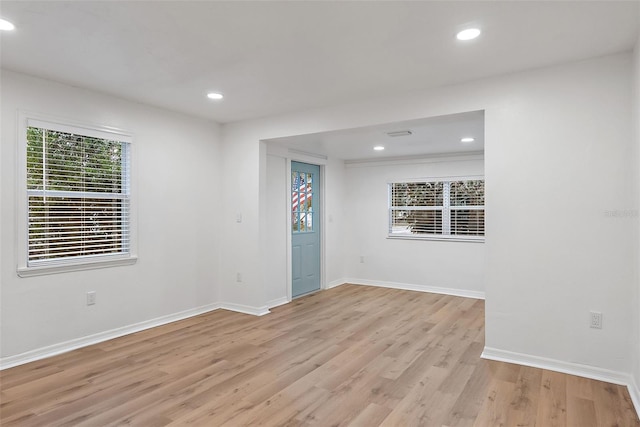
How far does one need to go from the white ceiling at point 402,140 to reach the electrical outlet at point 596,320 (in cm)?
183

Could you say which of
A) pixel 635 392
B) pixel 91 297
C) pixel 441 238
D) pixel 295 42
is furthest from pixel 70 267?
pixel 441 238

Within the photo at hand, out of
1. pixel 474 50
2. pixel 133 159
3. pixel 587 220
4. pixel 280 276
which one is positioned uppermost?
pixel 474 50

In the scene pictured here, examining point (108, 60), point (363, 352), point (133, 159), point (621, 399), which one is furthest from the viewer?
point (133, 159)

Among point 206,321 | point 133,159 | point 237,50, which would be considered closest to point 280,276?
point 206,321

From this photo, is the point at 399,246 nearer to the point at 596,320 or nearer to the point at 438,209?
the point at 438,209

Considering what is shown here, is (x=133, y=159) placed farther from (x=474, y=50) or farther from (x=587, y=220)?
(x=587, y=220)

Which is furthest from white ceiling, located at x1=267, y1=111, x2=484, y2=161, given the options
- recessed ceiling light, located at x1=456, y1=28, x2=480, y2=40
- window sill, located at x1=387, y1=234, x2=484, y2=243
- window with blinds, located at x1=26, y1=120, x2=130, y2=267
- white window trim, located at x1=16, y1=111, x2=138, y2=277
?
window with blinds, located at x1=26, y1=120, x2=130, y2=267

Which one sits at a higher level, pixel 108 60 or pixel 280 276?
pixel 108 60

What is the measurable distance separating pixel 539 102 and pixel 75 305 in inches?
174

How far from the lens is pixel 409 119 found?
146 inches

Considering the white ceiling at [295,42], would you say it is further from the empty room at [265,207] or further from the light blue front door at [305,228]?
the light blue front door at [305,228]

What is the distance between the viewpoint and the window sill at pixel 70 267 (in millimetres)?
3308

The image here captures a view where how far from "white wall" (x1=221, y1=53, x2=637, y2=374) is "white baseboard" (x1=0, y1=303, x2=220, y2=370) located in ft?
11.0

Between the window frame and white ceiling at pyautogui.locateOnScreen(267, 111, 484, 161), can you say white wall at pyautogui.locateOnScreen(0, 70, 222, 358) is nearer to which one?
white ceiling at pyautogui.locateOnScreen(267, 111, 484, 161)
